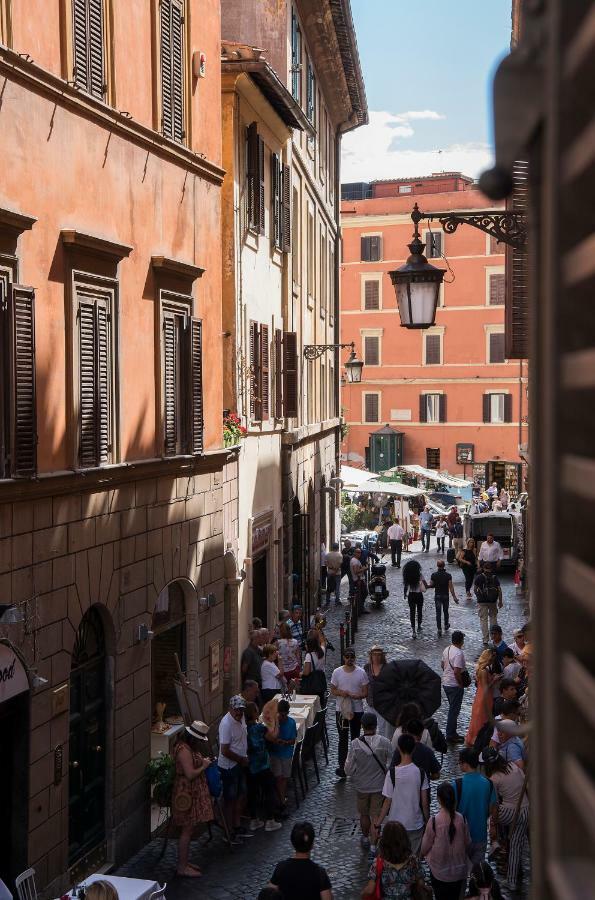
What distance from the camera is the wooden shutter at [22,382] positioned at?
9.86 metres

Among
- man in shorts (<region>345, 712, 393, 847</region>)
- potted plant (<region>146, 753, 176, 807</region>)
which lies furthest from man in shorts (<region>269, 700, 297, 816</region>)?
man in shorts (<region>345, 712, 393, 847</region>)

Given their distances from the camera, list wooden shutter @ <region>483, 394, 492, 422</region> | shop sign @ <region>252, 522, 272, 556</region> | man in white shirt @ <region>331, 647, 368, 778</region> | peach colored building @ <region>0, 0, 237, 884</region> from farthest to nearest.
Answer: wooden shutter @ <region>483, 394, 492, 422</region>
shop sign @ <region>252, 522, 272, 556</region>
man in white shirt @ <region>331, 647, 368, 778</region>
peach colored building @ <region>0, 0, 237, 884</region>

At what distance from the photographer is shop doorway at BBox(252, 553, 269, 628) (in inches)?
832

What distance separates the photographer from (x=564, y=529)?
71.6 inches

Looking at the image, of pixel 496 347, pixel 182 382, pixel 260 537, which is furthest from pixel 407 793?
pixel 496 347

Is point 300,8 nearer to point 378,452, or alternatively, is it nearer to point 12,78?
point 12,78

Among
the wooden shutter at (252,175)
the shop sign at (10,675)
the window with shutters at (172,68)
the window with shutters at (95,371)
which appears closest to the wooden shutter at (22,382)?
the window with shutters at (95,371)

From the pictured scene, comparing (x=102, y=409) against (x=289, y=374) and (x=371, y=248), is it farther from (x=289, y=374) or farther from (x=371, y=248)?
(x=371, y=248)

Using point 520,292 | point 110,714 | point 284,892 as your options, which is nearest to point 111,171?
point 110,714

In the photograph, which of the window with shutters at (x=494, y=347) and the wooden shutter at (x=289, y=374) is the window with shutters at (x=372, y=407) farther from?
the wooden shutter at (x=289, y=374)

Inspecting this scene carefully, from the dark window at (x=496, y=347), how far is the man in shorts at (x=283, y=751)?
5099cm

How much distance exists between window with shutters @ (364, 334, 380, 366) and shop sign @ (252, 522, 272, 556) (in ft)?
143

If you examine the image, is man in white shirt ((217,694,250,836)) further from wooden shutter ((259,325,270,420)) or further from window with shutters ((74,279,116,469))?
wooden shutter ((259,325,270,420))

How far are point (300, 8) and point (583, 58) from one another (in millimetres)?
28690
